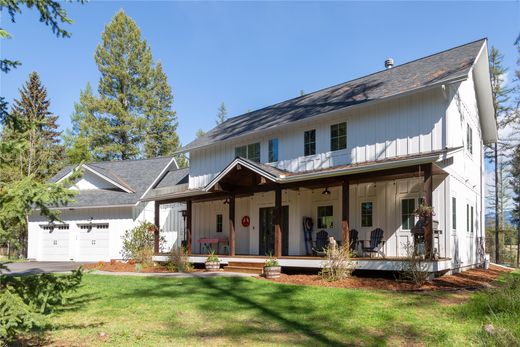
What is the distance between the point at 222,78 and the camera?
2811cm

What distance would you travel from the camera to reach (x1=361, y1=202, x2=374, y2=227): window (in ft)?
48.4

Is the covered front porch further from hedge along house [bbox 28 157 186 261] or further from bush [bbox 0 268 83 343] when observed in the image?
bush [bbox 0 268 83 343]

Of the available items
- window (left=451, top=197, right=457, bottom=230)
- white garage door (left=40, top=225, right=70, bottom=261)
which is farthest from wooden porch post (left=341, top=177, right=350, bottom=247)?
white garage door (left=40, top=225, right=70, bottom=261)

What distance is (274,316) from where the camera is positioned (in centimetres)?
795

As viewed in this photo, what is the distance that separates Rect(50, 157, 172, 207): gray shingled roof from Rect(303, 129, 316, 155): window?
10.9 meters

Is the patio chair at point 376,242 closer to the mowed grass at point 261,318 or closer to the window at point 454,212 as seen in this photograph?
the window at point 454,212

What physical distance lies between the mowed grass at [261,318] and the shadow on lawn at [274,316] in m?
0.02

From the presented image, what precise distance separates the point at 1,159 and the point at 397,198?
38.4 ft

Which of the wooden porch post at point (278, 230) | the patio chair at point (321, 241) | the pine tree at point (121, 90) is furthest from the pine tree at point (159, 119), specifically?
the patio chair at point (321, 241)

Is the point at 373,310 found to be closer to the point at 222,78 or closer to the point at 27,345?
the point at 27,345

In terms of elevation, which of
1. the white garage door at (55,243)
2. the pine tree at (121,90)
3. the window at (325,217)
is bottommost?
the white garage door at (55,243)

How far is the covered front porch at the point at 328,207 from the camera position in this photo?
12.4m

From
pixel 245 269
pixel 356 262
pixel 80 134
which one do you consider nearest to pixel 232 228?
pixel 245 269

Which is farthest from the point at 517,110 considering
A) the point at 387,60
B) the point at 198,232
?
the point at 198,232
